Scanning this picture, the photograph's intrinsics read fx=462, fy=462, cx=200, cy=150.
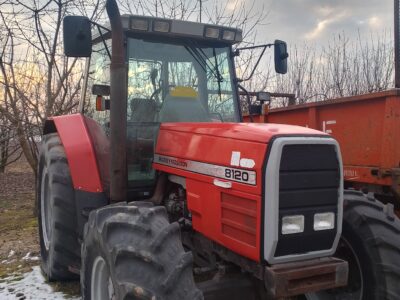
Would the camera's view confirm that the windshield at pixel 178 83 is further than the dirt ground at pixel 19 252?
No

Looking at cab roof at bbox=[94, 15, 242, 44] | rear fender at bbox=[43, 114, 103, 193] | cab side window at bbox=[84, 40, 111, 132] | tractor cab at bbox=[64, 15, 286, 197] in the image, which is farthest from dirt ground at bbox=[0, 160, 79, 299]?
cab roof at bbox=[94, 15, 242, 44]

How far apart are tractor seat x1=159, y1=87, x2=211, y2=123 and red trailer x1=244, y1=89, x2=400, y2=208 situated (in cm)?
83

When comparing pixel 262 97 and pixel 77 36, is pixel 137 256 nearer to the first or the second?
pixel 77 36

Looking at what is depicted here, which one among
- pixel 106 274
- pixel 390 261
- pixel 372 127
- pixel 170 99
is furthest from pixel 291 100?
pixel 106 274

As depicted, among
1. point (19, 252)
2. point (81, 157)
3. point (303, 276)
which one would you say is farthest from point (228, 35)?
point (19, 252)

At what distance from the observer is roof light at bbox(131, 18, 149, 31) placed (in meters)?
3.61

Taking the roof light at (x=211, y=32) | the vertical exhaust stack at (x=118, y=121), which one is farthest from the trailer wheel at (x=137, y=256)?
the roof light at (x=211, y=32)

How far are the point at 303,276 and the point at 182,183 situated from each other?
1169 millimetres

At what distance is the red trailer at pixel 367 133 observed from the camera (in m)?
4.74

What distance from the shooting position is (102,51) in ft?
13.1

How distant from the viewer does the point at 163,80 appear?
3.78 m

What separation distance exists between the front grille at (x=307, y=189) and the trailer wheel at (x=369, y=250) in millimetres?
565

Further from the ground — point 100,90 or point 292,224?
point 100,90

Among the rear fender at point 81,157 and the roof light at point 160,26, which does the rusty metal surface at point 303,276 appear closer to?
the rear fender at point 81,157
